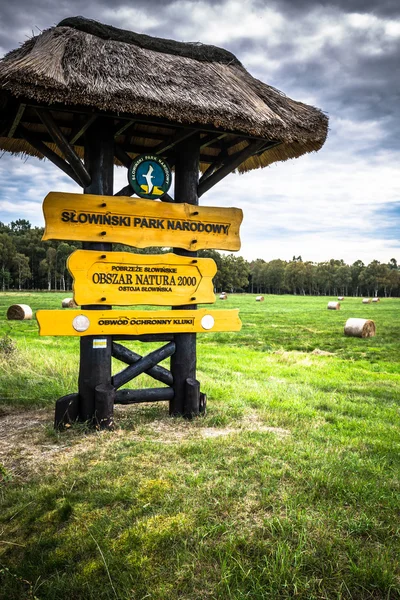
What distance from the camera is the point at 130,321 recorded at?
5781mm

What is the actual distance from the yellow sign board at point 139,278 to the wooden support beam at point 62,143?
3.40 ft

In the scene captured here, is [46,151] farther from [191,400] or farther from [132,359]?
[191,400]

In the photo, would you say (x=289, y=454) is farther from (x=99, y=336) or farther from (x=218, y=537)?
(x=99, y=336)

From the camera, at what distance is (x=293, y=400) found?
22.8 ft

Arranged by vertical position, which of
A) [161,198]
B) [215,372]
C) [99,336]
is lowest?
[215,372]

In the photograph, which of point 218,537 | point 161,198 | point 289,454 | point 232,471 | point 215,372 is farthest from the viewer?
point 215,372

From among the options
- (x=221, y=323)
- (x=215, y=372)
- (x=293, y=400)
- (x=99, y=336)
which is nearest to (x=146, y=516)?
(x=99, y=336)

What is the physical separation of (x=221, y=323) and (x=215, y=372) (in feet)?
11.6

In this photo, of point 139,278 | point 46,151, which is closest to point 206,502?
point 139,278

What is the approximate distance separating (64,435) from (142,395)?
46.0 inches

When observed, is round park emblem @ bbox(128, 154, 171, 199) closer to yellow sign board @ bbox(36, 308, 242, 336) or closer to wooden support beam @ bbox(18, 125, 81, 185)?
wooden support beam @ bbox(18, 125, 81, 185)

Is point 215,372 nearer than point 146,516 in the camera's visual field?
No

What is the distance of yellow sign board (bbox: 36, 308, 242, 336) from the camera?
539 centimetres

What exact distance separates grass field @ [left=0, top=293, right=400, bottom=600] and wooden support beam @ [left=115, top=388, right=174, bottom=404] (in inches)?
10.4
